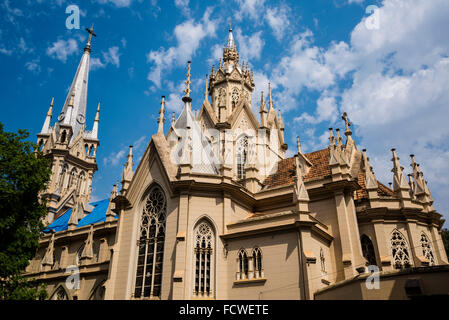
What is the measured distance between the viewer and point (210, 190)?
24.2m

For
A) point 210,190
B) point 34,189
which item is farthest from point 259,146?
point 34,189

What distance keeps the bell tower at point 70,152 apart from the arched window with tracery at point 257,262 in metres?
33.0

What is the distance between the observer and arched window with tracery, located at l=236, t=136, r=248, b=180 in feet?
110

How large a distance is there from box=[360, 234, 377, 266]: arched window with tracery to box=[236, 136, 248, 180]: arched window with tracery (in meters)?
11.9

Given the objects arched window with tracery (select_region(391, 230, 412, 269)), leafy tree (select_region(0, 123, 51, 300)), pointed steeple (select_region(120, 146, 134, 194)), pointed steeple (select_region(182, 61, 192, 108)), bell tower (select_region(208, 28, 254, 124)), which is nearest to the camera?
leafy tree (select_region(0, 123, 51, 300))

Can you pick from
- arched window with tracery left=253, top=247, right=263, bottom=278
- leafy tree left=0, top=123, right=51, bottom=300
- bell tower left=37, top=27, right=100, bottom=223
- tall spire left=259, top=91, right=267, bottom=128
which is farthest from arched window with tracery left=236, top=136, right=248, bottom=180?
bell tower left=37, top=27, right=100, bottom=223

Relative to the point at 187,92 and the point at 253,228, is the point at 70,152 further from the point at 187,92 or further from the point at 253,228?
the point at 253,228

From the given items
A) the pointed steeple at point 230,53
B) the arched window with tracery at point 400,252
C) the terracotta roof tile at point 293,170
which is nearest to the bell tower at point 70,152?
the pointed steeple at point 230,53

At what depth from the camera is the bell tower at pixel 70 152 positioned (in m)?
51.3

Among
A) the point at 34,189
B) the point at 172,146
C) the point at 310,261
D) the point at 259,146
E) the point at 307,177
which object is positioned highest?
the point at 259,146

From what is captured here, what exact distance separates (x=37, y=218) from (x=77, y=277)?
10.1 meters

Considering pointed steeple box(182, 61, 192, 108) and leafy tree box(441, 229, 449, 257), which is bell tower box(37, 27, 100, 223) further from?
leafy tree box(441, 229, 449, 257)

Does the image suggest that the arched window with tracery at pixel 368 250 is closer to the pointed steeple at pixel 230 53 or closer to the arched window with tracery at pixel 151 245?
the arched window with tracery at pixel 151 245
